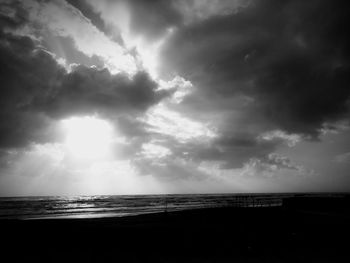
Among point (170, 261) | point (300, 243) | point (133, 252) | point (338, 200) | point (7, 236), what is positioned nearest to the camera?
point (170, 261)

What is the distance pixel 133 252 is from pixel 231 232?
24.8 ft

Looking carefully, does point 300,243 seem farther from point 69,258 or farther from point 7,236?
point 7,236

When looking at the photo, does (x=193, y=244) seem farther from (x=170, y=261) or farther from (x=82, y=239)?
(x=82, y=239)

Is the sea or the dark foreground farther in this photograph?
the sea

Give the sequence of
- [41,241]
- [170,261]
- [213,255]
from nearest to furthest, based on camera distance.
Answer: [170,261], [213,255], [41,241]

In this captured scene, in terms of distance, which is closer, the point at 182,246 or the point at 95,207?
the point at 182,246

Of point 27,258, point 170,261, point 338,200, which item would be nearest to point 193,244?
point 170,261

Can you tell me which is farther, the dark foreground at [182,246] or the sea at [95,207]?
the sea at [95,207]

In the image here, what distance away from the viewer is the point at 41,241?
46.5 feet

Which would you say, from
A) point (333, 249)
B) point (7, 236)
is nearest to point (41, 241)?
point (7, 236)

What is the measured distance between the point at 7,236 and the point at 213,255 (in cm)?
1345

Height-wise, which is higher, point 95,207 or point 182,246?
point 95,207

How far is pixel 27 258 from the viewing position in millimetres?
10695

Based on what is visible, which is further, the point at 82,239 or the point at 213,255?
the point at 82,239
